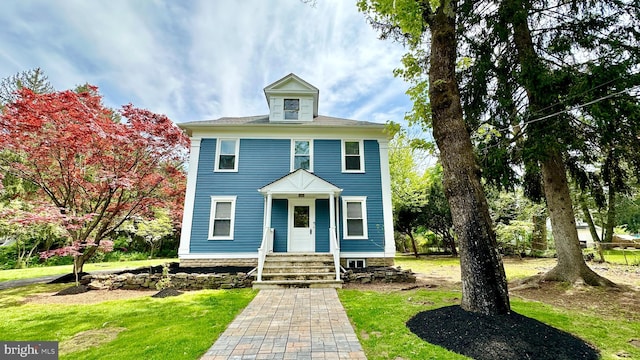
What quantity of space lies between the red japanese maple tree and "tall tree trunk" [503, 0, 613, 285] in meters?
10.9

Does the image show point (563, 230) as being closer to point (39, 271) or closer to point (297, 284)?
point (297, 284)

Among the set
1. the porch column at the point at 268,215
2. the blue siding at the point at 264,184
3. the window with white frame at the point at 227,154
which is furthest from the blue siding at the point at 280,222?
the window with white frame at the point at 227,154

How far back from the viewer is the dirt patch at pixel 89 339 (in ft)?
12.1

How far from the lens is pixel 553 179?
7.21 metres

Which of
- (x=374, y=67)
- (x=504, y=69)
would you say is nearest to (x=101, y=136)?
(x=374, y=67)

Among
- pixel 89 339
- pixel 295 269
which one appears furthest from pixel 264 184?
pixel 89 339

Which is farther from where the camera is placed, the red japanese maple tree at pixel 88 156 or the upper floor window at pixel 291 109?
the upper floor window at pixel 291 109

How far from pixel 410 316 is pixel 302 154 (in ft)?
24.7

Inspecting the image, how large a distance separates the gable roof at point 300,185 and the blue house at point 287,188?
0.04 m

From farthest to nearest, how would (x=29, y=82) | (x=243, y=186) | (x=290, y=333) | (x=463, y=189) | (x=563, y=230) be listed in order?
1. (x=29, y=82)
2. (x=243, y=186)
3. (x=563, y=230)
4. (x=463, y=189)
5. (x=290, y=333)

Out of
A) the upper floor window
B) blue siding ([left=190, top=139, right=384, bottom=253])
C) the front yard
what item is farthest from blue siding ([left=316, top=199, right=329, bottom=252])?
the upper floor window

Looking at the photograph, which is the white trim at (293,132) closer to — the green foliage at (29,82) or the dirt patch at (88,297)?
the dirt patch at (88,297)

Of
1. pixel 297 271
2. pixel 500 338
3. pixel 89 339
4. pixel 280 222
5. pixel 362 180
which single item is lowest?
pixel 89 339

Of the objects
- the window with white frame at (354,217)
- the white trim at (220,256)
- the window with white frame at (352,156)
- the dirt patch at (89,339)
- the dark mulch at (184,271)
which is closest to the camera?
the dirt patch at (89,339)
